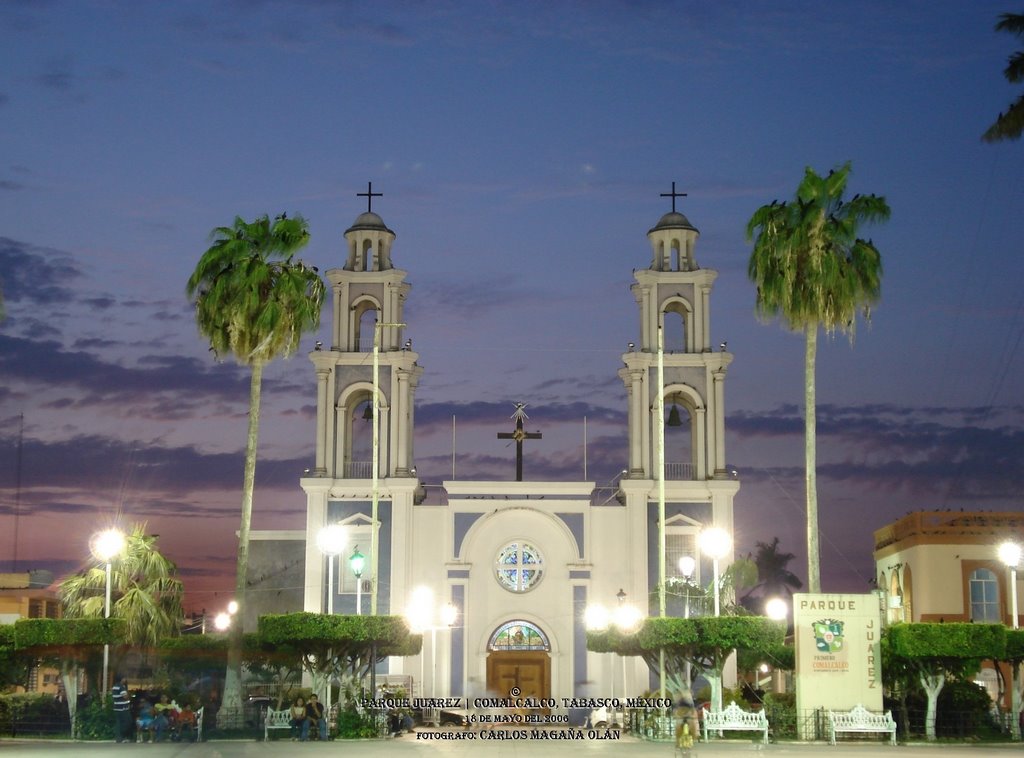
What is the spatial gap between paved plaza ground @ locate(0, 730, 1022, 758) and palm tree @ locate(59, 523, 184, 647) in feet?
41.0

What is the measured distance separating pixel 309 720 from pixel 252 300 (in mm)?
12794

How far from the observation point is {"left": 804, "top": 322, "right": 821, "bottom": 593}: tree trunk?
138 feet

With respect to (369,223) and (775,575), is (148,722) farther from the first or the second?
(775,575)

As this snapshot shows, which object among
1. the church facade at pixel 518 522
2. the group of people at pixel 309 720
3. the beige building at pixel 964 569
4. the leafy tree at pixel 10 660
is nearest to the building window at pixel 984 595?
the beige building at pixel 964 569

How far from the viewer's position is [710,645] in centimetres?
4056

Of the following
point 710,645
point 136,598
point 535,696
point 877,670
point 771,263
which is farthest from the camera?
point 535,696

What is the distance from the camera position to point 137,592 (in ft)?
164

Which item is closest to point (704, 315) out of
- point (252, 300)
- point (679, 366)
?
point (679, 366)

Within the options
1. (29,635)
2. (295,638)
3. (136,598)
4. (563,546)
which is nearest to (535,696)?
(563,546)

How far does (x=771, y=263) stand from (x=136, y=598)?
76.6 ft

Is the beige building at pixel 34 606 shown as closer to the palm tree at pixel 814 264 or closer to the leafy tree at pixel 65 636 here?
the leafy tree at pixel 65 636

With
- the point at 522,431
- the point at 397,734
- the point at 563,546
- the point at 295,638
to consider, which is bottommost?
the point at 397,734

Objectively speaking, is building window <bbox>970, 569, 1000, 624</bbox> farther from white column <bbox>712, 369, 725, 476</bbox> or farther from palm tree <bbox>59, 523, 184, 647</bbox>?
palm tree <bbox>59, 523, 184, 647</bbox>

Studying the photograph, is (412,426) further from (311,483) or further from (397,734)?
(397,734)
